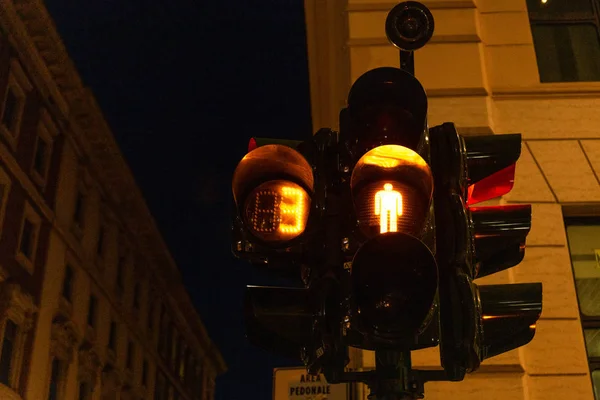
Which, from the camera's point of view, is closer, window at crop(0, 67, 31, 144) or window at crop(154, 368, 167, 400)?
window at crop(0, 67, 31, 144)

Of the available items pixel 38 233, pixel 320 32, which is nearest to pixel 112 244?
pixel 38 233

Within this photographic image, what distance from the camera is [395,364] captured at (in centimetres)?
226

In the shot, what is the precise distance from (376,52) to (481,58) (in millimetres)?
837

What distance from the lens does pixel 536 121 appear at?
573 centimetres

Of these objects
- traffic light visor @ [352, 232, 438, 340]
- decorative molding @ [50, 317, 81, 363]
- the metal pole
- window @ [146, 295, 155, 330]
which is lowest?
traffic light visor @ [352, 232, 438, 340]

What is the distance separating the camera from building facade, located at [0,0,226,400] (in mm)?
23625

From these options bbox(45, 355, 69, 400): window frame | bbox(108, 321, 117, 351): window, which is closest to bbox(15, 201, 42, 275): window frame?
bbox(45, 355, 69, 400): window frame

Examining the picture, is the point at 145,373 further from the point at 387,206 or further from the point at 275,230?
the point at 387,206

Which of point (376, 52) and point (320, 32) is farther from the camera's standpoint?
point (320, 32)

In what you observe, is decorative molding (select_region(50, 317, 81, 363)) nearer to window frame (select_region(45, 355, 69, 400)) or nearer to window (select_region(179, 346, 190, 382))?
window frame (select_region(45, 355, 69, 400))

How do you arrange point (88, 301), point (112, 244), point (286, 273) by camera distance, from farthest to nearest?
point (112, 244), point (88, 301), point (286, 273)

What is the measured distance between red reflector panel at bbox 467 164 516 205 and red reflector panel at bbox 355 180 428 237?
703mm

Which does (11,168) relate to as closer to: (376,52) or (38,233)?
(38,233)

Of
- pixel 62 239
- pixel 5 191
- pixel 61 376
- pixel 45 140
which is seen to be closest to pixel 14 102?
pixel 45 140
